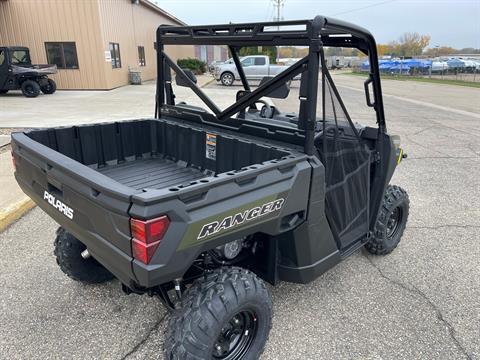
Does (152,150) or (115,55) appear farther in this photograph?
(115,55)

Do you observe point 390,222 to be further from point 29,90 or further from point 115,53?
point 115,53

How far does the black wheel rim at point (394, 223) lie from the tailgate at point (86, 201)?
2.55m

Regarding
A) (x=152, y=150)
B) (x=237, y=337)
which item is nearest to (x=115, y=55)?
(x=152, y=150)

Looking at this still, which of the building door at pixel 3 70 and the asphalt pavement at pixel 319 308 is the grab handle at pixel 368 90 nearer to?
the asphalt pavement at pixel 319 308

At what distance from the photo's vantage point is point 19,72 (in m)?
14.4

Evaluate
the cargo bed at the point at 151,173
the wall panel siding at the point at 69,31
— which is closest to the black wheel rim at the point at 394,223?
the cargo bed at the point at 151,173

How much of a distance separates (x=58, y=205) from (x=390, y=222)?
279 centimetres

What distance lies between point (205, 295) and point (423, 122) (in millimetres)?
11128

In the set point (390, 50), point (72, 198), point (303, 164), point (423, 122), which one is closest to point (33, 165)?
point (72, 198)

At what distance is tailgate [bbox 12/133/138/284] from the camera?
1747 mm

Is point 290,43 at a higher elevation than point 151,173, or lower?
higher

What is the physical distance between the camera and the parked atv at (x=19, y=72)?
1433 cm

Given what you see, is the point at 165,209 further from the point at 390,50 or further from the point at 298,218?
the point at 390,50

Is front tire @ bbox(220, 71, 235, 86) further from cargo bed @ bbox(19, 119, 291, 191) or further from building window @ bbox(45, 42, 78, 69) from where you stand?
cargo bed @ bbox(19, 119, 291, 191)
